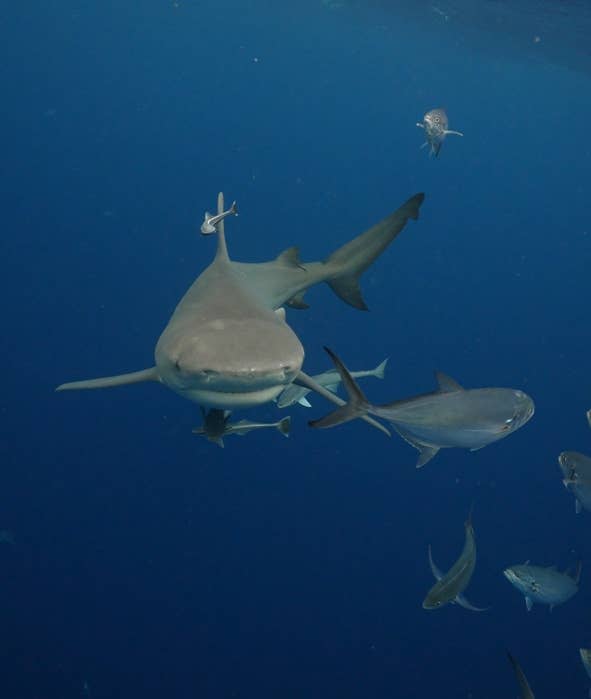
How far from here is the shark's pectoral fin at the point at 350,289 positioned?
5441 mm

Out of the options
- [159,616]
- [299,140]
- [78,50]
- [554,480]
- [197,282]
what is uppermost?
[197,282]

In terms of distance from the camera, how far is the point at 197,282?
472 cm

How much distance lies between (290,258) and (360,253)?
0.56 meters

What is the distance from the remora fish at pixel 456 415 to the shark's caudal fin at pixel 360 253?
4.54ft

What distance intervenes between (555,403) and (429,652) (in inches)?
537

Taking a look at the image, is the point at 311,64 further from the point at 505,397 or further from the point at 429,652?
the point at 505,397

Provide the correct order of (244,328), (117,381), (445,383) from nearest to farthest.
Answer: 1. (244,328)
2. (445,383)
3. (117,381)

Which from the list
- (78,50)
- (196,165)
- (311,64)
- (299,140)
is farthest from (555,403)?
(299,140)

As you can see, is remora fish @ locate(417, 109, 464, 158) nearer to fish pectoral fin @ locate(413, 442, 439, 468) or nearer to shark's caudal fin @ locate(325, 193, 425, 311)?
shark's caudal fin @ locate(325, 193, 425, 311)

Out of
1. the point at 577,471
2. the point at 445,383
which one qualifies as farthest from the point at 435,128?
the point at 445,383

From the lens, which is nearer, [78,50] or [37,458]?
[37,458]

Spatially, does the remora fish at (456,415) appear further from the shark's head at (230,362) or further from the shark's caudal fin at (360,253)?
the shark's caudal fin at (360,253)

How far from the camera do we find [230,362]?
3305 mm

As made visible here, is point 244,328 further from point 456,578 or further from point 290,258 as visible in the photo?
point 456,578
